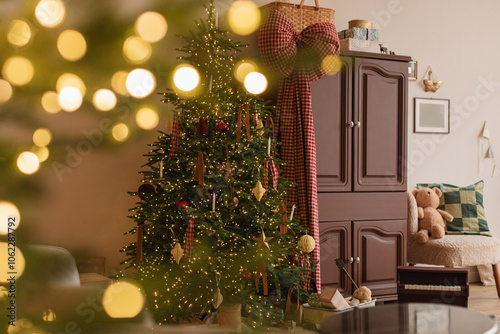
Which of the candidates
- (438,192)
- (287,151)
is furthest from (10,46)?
(438,192)

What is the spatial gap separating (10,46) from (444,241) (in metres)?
3.86

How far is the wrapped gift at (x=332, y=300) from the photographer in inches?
114

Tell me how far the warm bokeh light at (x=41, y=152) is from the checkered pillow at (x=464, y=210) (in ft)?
13.6

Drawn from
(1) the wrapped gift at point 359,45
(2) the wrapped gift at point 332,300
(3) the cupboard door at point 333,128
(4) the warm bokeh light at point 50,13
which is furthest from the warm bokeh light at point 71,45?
(1) the wrapped gift at point 359,45

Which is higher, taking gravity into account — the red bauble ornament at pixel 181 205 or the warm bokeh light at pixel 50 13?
the warm bokeh light at pixel 50 13

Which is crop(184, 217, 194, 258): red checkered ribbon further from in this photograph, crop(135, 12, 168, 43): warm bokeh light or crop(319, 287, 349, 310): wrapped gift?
crop(135, 12, 168, 43): warm bokeh light

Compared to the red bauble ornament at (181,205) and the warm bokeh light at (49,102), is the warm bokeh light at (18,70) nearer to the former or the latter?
the warm bokeh light at (49,102)

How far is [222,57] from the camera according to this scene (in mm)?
2695

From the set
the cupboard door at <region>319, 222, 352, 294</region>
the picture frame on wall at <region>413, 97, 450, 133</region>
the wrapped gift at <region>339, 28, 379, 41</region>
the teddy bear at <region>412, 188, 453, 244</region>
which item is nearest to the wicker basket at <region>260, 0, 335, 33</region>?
the wrapped gift at <region>339, 28, 379, 41</region>

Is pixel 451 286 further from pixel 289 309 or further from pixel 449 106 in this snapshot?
pixel 449 106

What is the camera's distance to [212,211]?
2510mm

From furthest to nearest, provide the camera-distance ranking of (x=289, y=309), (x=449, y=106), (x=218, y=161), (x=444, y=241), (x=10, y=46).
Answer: (x=449, y=106) < (x=444, y=241) < (x=289, y=309) < (x=218, y=161) < (x=10, y=46)

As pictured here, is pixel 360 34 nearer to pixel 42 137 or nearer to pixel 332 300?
pixel 332 300

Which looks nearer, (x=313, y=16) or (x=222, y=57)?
(x=222, y=57)
